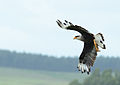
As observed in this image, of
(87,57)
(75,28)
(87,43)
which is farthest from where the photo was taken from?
(87,57)

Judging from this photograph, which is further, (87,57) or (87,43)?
(87,57)

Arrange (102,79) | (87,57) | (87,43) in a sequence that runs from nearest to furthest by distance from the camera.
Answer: (87,43)
(87,57)
(102,79)

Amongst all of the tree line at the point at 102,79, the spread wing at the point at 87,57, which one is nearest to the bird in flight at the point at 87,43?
the spread wing at the point at 87,57

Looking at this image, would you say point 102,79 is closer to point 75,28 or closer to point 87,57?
point 87,57

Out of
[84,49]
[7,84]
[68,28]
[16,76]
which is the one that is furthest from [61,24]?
[16,76]

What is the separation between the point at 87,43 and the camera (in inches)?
1028

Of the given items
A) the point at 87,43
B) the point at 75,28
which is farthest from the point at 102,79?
the point at 75,28

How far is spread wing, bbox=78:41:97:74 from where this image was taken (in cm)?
2629

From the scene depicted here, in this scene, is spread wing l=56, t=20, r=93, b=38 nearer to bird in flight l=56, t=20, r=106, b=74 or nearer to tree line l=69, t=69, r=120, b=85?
bird in flight l=56, t=20, r=106, b=74

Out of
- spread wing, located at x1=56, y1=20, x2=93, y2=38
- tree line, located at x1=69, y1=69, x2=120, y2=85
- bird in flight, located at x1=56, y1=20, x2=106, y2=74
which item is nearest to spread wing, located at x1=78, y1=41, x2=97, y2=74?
bird in flight, located at x1=56, y1=20, x2=106, y2=74

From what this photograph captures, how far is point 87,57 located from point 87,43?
1.26 meters

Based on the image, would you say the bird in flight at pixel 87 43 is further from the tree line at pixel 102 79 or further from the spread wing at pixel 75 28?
the tree line at pixel 102 79

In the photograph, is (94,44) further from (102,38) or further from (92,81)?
(92,81)

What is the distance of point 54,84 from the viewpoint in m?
186
